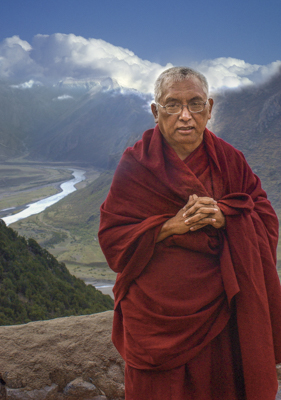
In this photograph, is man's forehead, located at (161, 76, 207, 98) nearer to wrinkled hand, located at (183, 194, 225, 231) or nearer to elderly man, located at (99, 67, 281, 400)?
elderly man, located at (99, 67, 281, 400)

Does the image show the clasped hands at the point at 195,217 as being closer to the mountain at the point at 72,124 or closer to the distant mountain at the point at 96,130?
the mountain at the point at 72,124

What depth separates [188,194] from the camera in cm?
159

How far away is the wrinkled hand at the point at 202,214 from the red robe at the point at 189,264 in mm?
42

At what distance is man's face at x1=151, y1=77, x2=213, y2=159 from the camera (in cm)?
160

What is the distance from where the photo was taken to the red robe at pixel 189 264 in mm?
1547

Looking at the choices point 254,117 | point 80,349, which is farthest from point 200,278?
point 254,117

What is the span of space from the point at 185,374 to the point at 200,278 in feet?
1.50

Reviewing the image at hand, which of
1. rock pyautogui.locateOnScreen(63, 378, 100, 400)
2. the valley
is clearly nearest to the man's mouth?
rock pyautogui.locateOnScreen(63, 378, 100, 400)

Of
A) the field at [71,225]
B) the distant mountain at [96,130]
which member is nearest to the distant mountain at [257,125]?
the field at [71,225]

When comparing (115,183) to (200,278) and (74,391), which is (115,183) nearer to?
(200,278)

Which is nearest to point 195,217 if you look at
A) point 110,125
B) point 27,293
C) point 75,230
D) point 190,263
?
point 190,263

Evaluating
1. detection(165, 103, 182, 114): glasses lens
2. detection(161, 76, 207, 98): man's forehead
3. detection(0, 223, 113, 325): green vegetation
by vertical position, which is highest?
detection(161, 76, 207, 98): man's forehead

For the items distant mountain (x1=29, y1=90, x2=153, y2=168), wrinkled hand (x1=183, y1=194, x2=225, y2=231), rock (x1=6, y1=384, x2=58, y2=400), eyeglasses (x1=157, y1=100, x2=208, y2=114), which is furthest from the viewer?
distant mountain (x1=29, y1=90, x2=153, y2=168)

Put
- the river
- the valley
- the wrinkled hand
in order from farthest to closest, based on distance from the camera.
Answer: the river
the valley
the wrinkled hand
